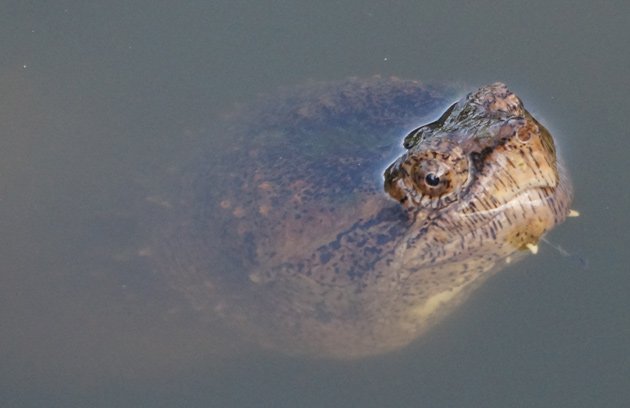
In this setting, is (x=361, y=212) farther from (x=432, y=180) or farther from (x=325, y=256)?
(x=432, y=180)

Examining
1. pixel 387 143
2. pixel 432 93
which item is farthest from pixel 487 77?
pixel 387 143

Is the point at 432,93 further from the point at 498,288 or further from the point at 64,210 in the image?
the point at 64,210

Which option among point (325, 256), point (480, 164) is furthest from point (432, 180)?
point (325, 256)

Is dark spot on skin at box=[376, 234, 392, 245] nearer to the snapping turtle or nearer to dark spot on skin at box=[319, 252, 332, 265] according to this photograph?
the snapping turtle

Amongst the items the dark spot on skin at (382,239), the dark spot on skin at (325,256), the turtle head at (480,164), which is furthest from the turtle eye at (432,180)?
the dark spot on skin at (325,256)

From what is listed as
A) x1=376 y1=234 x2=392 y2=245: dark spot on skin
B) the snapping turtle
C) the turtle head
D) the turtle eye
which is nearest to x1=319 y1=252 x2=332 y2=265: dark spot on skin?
the snapping turtle

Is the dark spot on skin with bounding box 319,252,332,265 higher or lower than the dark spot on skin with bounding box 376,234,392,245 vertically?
higher

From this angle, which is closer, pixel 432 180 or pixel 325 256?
pixel 432 180
